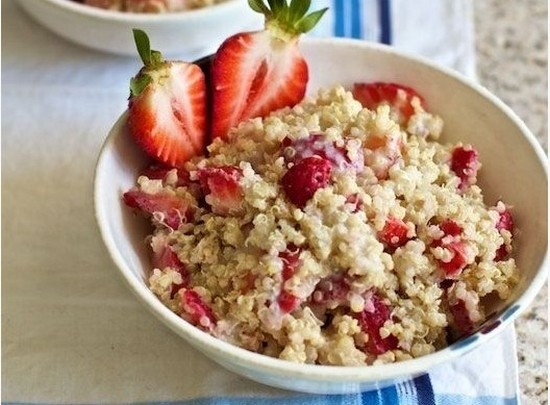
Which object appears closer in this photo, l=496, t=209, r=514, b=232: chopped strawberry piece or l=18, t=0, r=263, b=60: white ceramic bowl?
l=496, t=209, r=514, b=232: chopped strawberry piece

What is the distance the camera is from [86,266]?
103 cm

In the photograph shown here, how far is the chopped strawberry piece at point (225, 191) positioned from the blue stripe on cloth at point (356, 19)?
47 cm

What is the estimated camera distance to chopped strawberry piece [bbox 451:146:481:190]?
0.95m

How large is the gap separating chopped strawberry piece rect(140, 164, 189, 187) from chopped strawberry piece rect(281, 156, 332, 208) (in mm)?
131

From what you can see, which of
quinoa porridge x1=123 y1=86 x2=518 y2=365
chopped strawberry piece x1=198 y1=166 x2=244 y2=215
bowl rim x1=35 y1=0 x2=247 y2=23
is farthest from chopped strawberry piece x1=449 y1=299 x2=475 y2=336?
bowl rim x1=35 y1=0 x2=247 y2=23

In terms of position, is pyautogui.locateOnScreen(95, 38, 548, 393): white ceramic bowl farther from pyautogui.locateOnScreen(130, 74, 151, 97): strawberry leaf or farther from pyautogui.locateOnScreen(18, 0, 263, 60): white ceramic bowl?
pyautogui.locateOnScreen(18, 0, 263, 60): white ceramic bowl

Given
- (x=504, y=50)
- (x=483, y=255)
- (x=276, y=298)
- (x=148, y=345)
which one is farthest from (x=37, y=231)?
(x=504, y=50)

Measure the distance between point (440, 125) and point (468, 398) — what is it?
0.30 m

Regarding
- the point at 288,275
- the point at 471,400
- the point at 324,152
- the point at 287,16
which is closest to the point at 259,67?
the point at 287,16

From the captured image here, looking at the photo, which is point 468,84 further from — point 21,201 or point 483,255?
point 21,201

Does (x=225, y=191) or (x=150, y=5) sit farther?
(x=150, y=5)

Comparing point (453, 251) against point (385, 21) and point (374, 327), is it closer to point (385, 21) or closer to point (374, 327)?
point (374, 327)

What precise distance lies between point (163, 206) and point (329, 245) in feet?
0.62

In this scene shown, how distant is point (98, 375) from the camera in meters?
0.92
